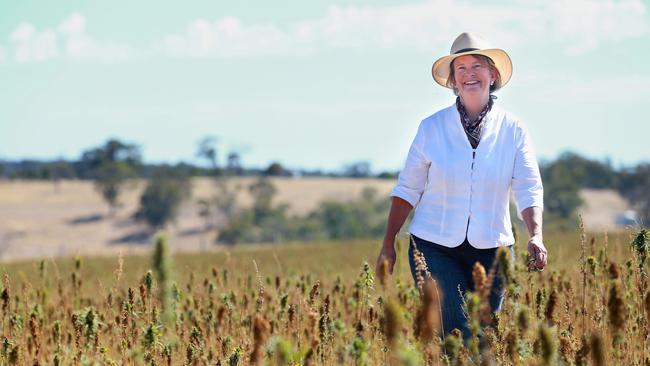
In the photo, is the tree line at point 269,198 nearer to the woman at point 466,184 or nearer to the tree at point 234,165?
the tree at point 234,165

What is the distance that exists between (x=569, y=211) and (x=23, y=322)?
90768 millimetres

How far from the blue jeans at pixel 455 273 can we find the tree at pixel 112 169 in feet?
A: 359

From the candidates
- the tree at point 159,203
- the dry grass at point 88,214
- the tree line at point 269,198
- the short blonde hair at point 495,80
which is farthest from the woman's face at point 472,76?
the tree at point 159,203

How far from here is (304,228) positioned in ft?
309

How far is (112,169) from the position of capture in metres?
114

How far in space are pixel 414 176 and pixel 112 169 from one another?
11199 centimetres

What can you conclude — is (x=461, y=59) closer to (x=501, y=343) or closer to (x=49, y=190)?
(x=501, y=343)

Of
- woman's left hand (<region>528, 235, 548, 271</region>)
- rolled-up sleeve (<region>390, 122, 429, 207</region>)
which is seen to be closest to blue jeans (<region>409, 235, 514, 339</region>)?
rolled-up sleeve (<region>390, 122, 429, 207</region>)

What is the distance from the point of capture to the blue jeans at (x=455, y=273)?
18.0 feet

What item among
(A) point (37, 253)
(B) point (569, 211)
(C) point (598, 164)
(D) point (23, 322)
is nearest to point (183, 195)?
(A) point (37, 253)

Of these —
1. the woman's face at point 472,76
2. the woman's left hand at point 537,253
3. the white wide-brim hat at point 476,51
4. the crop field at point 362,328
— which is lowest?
→ the crop field at point 362,328

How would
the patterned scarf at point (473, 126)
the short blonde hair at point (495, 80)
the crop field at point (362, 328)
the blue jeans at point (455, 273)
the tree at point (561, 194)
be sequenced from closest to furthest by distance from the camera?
the crop field at point (362, 328) < the blue jeans at point (455, 273) < the patterned scarf at point (473, 126) < the short blonde hair at point (495, 80) < the tree at point (561, 194)

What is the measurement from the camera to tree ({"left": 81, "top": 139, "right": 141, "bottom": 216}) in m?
112

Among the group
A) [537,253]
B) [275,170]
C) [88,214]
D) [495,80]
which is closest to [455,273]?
[537,253]
